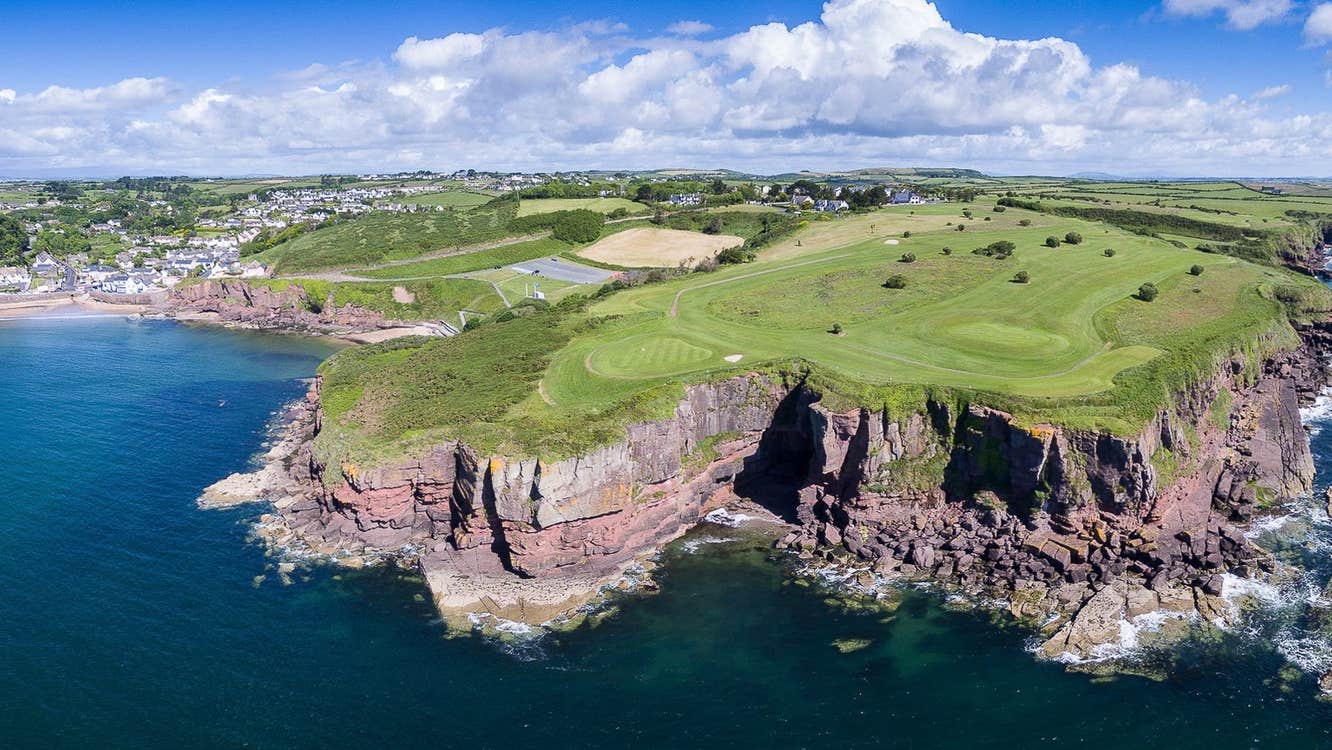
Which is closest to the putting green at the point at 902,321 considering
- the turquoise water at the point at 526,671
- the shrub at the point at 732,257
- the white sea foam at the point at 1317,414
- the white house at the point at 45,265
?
the shrub at the point at 732,257

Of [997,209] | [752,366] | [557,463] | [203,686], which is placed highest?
[997,209]

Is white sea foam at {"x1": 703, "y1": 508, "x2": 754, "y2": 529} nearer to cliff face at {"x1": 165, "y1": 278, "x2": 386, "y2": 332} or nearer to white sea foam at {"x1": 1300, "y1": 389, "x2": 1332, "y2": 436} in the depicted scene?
white sea foam at {"x1": 1300, "y1": 389, "x2": 1332, "y2": 436}

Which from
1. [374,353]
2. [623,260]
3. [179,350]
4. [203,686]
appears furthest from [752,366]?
[179,350]

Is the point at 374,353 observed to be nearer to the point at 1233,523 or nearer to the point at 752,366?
the point at 752,366

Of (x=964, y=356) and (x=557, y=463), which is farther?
(x=964, y=356)

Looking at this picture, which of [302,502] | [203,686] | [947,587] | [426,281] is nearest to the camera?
[203,686]

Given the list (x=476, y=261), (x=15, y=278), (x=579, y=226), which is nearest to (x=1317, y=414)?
(x=579, y=226)
